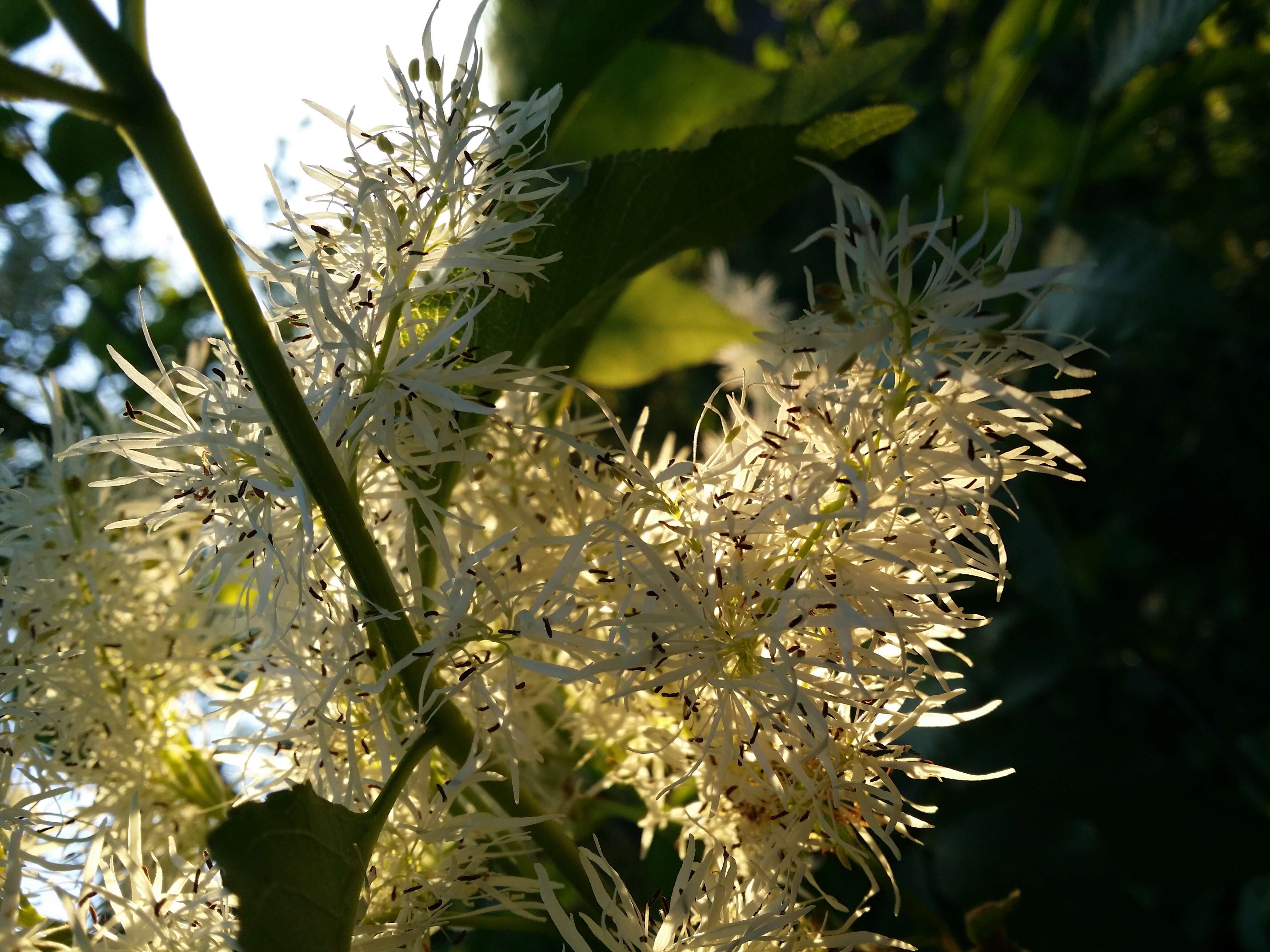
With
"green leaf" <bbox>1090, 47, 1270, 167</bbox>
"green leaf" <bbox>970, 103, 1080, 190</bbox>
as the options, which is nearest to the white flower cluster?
"green leaf" <bbox>1090, 47, 1270, 167</bbox>

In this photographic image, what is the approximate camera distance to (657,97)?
2.95 ft

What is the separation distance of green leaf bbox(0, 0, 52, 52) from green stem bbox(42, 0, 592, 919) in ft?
1.20

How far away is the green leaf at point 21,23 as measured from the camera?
662mm

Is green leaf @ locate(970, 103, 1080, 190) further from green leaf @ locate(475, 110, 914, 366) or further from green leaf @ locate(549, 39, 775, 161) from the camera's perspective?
green leaf @ locate(475, 110, 914, 366)

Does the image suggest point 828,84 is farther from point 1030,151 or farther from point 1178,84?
point 1030,151

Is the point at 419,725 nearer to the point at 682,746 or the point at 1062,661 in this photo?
the point at 682,746

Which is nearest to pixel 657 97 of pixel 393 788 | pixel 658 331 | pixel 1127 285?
pixel 658 331

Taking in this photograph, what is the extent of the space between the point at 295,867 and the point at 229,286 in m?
0.22

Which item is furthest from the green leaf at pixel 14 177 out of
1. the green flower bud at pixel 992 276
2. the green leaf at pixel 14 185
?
the green flower bud at pixel 992 276

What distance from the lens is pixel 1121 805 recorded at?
0.76 metres

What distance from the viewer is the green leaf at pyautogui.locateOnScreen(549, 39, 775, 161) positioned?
89 cm

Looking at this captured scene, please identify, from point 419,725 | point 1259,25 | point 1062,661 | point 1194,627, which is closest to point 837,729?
point 419,725

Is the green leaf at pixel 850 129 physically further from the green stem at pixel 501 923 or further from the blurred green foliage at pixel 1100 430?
the green stem at pixel 501 923

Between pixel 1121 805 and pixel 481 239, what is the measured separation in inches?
26.3
